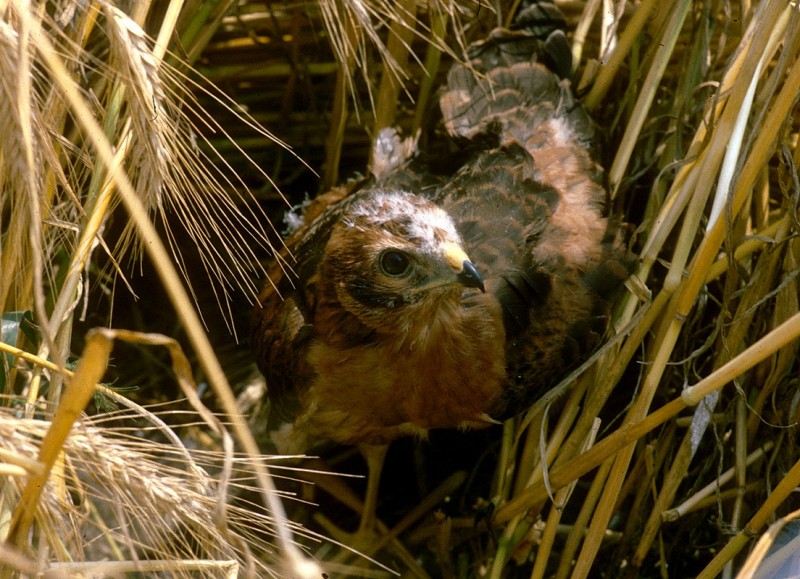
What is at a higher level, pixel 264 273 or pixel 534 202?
pixel 534 202

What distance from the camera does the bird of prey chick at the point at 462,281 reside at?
2514 mm

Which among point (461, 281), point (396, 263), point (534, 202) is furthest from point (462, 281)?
point (534, 202)

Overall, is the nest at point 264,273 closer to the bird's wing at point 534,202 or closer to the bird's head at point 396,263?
the bird's wing at point 534,202

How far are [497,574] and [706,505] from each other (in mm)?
695

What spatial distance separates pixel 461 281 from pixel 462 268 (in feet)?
0.12

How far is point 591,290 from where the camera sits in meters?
2.73

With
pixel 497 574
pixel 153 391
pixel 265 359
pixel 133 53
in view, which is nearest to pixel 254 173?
pixel 153 391

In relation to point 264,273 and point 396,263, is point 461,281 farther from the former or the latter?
point 264,273

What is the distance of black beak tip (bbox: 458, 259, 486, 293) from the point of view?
7.51ft

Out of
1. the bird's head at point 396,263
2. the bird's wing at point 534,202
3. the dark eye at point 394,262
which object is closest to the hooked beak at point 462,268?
the bird's head at point 396,263

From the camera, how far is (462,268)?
231 cm

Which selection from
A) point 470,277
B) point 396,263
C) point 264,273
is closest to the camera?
point 470,277

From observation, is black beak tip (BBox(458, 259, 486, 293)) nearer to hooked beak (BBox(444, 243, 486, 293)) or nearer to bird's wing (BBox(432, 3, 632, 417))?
hooked beak (BBox(444, 243, 486, 293))

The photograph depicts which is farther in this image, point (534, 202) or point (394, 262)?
point (534, 202)
